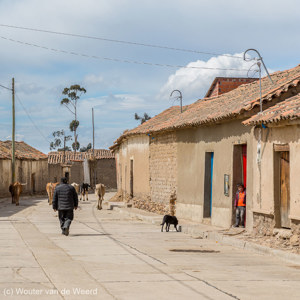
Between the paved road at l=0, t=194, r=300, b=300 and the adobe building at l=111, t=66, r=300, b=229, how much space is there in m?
3.18

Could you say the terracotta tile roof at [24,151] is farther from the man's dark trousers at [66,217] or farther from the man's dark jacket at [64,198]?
the man's dark trousers at [66,217]

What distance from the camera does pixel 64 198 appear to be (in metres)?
16.2

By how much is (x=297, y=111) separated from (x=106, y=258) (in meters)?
5.52

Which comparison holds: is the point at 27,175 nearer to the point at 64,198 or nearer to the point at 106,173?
the point at 106,173

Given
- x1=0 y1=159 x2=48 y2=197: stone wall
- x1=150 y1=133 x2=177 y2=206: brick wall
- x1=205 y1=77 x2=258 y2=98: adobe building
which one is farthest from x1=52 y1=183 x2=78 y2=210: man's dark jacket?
x1=0 y1=159 x2=48 y2=197: stone wall

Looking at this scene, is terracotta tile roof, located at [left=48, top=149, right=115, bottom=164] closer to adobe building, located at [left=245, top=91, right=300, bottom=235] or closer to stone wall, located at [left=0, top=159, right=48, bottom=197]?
stone wall, located at [left=0, top=159, right=48, bottom=197]

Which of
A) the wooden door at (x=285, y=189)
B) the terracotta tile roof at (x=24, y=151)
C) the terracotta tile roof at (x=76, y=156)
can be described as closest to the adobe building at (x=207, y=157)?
the wooden door at (x=285, y=189)

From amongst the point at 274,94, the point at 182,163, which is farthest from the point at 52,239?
the point at 182,163

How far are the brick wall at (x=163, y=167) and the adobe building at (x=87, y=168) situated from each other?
1486 inches

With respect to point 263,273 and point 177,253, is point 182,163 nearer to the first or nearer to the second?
point 177,253

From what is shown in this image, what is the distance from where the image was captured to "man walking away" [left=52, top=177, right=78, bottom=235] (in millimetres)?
16125

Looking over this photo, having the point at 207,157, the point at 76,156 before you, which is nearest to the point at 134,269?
the point at 207,157

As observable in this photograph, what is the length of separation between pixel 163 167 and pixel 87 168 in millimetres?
41448

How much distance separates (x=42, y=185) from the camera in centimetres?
5859
